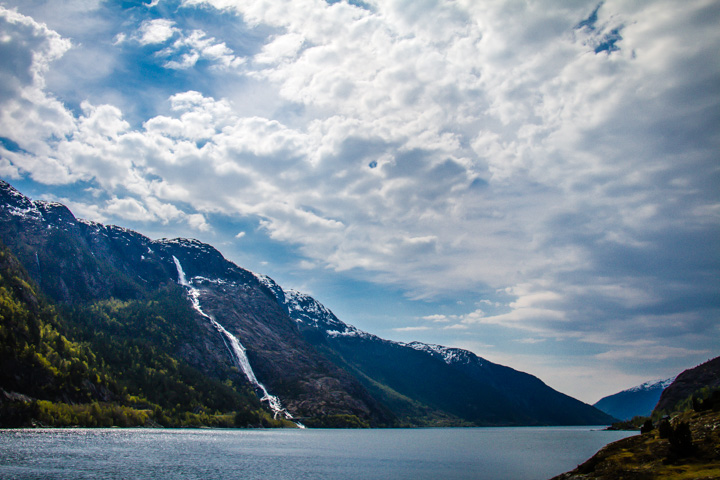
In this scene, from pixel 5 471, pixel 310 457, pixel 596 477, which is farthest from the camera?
pixel 310 457

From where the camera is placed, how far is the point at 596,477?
141 ft

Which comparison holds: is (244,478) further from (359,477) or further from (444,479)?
(444,479)

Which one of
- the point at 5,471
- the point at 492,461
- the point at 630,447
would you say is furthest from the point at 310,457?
the point at 630,447

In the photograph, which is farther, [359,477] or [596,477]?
[359,477]

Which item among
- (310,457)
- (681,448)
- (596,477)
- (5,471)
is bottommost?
(310,457)

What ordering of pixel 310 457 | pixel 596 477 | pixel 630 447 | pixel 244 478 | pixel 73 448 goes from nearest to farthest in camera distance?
pixel 596 477 → pixel 630 447 → pixel 244 478 → pixel 73 448 → pixel 310 457

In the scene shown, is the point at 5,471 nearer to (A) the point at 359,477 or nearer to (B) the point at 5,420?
(A) the point at 359,477

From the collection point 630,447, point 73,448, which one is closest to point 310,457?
point 73,448

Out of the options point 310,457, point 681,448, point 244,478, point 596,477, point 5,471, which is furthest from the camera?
point 310,457

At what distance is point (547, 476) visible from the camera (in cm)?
8012

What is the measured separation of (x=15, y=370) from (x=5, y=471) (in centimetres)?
16665

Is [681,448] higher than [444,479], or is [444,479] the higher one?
[681,448]

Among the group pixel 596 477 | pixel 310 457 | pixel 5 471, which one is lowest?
pixel 310 457

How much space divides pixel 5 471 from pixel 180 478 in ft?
89.8
